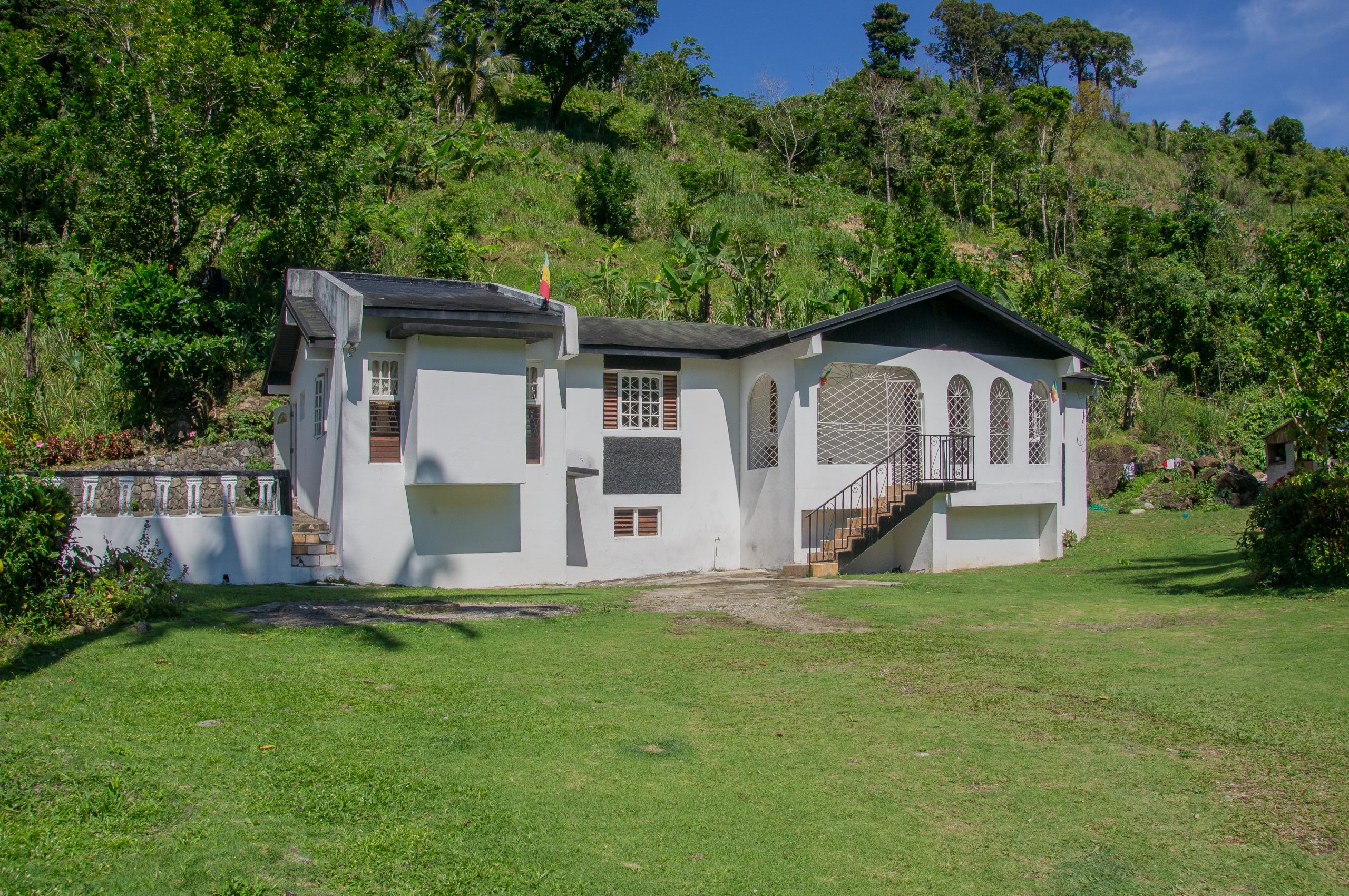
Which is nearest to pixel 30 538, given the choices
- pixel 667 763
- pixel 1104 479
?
pixel 667 763

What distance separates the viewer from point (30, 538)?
28.2ft

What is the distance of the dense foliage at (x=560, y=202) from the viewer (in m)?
25.8

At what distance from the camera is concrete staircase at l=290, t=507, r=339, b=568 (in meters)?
16.7

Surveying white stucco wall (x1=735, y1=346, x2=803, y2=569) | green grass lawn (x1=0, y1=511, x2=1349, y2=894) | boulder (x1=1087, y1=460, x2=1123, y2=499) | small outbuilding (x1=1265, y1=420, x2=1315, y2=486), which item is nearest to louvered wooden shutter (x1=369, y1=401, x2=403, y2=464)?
green grass lawn (x1=0, y1=511, x2=1349, y2=894)

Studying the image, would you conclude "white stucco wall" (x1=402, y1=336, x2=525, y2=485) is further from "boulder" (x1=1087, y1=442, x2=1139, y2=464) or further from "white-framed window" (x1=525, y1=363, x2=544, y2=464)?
"boulder" (x1=1087, y1=442, x2=1139, y2=464)

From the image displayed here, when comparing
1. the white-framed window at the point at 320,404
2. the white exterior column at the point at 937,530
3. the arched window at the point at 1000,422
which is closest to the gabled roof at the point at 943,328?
the arched window at the point at 1000,422

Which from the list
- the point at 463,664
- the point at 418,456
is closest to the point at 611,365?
the point at 418,456

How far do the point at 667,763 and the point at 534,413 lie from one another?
41.4 feet

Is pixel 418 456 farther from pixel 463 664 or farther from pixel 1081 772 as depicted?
pixel 1081 772

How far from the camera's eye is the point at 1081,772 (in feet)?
21.5

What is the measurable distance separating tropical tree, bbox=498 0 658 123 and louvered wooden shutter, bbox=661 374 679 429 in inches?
1513

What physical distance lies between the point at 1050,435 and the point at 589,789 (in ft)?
64.2

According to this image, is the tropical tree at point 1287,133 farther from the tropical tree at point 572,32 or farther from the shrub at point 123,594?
the shrub at point 123,594

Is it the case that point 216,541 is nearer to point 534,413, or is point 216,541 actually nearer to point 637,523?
point 534,413
